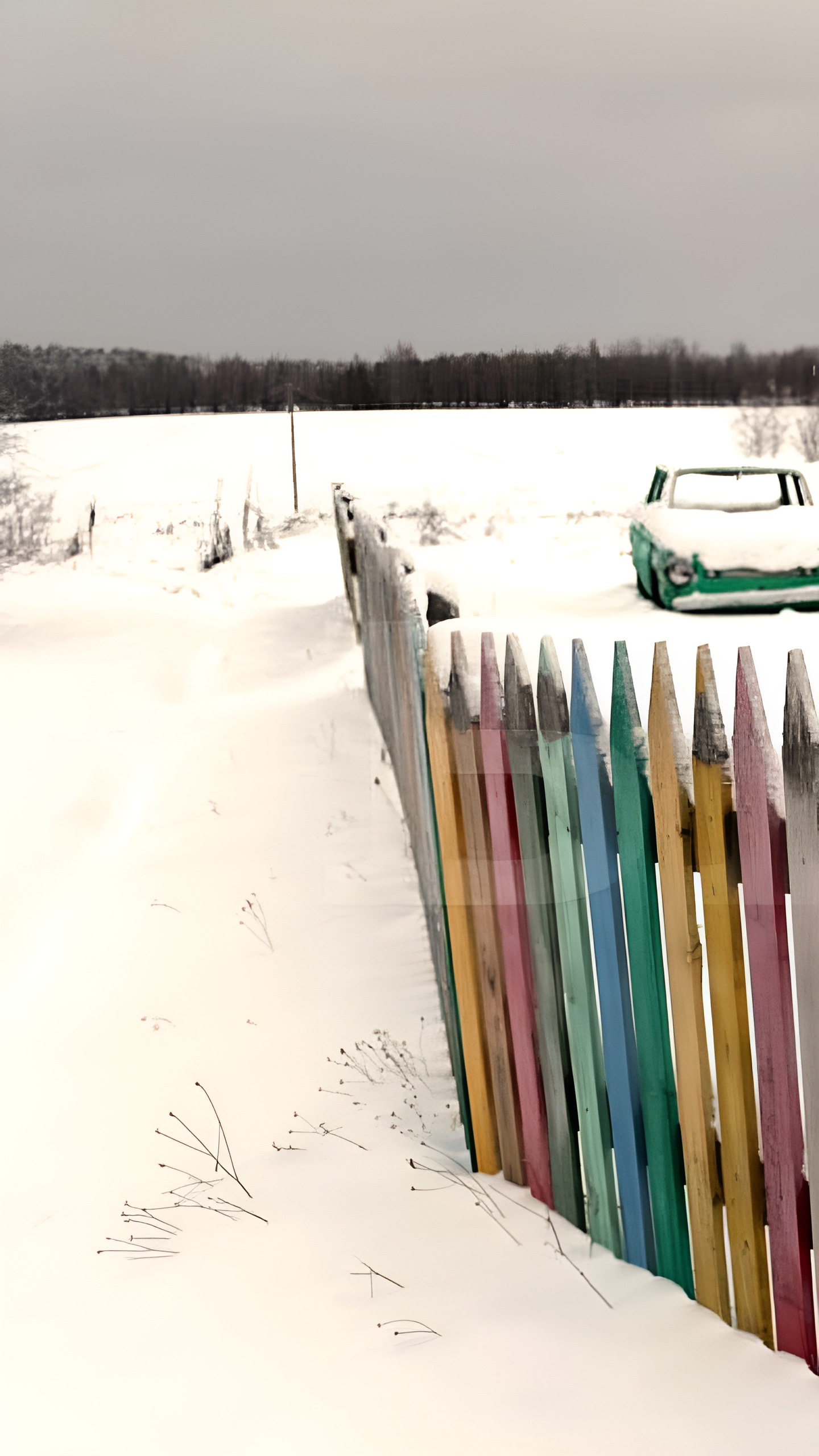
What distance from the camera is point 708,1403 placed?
1181 millimetres

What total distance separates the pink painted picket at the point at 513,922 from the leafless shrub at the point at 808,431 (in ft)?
1.76

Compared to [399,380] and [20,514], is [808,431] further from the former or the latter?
[20,514]

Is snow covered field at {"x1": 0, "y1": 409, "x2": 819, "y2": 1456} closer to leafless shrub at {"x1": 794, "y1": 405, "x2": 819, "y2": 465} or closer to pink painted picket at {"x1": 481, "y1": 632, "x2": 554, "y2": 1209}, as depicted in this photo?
leafless shrub at {"x1": 794, "y1": 405, "x2": 819, "y2": 465}

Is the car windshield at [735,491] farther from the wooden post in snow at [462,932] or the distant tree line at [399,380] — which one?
the wooden post in snow at [462,932]

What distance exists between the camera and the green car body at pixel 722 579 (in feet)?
4.58

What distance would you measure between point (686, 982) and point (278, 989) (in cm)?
107

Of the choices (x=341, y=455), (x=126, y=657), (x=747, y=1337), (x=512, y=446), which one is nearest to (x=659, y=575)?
(x=512, y=446)

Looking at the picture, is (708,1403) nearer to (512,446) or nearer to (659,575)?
(659,575)

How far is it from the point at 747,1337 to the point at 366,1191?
2.14 feet

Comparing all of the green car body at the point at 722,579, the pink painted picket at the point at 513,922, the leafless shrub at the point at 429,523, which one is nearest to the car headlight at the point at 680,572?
the green car body at the point at 722,579

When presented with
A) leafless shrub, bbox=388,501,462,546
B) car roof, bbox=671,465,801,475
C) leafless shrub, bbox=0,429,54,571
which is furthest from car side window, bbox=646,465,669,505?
leafless shrub, bbox=0,429,54,571

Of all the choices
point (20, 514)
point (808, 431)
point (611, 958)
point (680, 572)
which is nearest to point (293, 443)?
point (20, 514)

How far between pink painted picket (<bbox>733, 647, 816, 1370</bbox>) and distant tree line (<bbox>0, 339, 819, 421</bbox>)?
744 mm

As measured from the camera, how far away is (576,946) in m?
1.37
